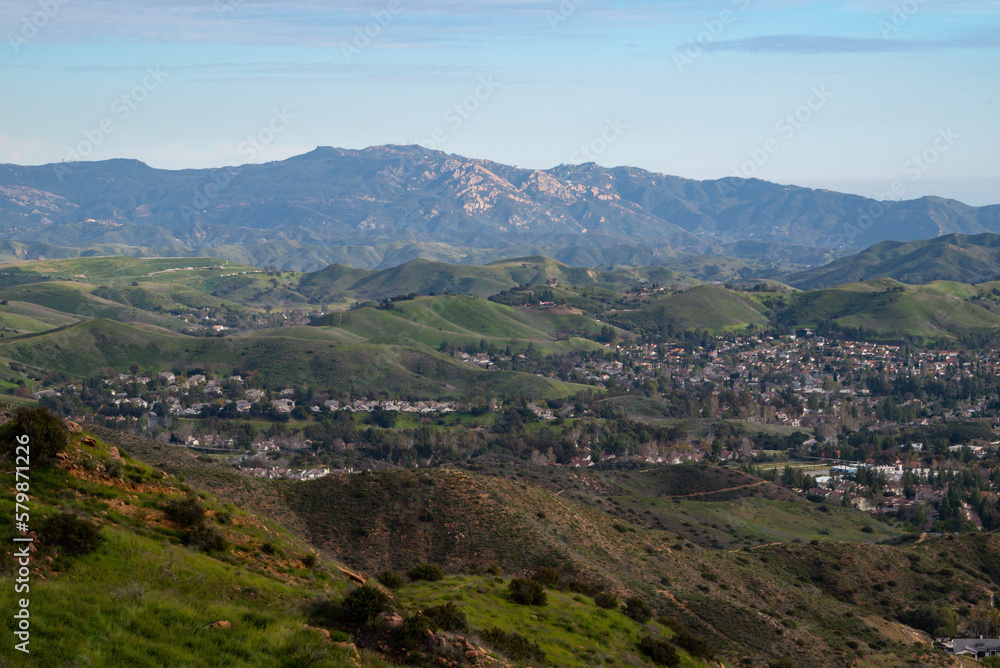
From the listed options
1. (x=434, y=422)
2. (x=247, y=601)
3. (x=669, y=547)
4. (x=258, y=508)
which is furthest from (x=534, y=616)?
(x=434, y=422)

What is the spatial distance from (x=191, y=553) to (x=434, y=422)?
503 feet

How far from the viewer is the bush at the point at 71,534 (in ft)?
69.3

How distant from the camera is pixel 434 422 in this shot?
177 metres

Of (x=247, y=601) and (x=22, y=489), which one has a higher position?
(x=22, y=489)

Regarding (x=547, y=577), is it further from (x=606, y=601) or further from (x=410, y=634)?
(x=410, y=634)

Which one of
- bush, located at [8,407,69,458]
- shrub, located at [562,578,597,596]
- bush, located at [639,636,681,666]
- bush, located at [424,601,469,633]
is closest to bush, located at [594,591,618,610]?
shrub, located at [562,578,597,596]

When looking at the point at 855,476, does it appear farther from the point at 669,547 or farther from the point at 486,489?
the point at 486,489

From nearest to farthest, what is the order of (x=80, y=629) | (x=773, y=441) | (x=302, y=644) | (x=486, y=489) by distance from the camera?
(x=80, y=629) < (x=302, y=644) < (x=486, y=489) < (x=773, y=441)

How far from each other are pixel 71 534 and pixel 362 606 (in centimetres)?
824

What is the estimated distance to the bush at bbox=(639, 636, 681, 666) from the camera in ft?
104

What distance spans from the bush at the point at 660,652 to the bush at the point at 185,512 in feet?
60.9

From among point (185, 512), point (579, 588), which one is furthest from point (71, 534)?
point (579, 588)

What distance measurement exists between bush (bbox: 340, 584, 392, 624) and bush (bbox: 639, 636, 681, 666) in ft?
47.9

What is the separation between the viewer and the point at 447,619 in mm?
23750
